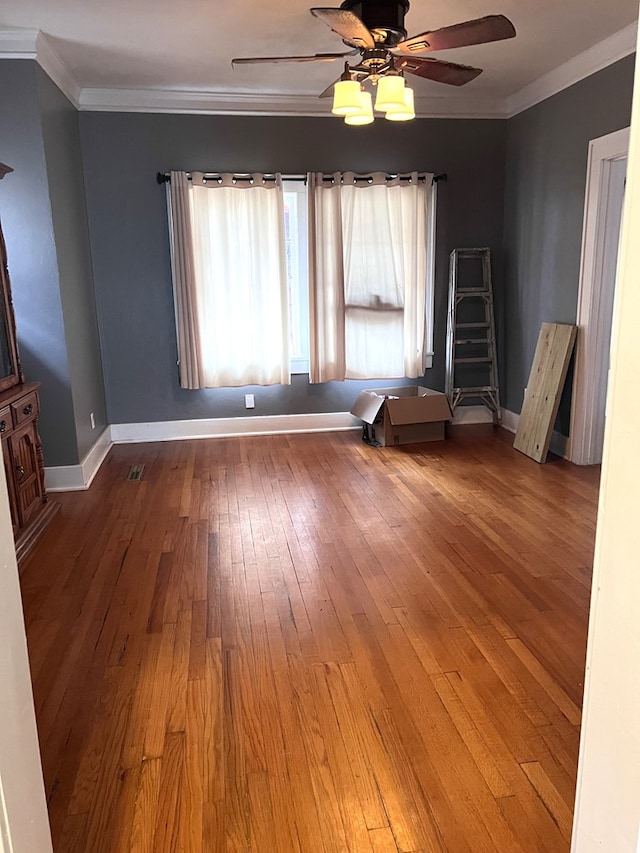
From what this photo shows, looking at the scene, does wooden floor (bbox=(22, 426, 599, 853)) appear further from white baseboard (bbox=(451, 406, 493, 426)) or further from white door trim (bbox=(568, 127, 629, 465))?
white baseboard (bbox=(451, 406, 493, 426))

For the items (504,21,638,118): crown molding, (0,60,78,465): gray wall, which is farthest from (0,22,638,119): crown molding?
(0,60,78,465): gray wall

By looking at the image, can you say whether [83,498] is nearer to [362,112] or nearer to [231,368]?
[231,368]

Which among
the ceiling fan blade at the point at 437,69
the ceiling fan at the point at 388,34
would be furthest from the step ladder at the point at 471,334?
the ceiling fan at the point at 388,34

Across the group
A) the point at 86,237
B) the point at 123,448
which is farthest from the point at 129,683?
the point at 86,237

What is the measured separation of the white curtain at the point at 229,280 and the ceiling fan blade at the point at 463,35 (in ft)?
7.50

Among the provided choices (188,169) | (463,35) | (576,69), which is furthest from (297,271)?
(463,35)

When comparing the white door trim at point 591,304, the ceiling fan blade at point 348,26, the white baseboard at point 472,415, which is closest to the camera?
the ceiling fan blade at point 348,26

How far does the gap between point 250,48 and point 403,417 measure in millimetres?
2756

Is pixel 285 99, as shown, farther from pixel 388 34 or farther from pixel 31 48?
pixel 388 34

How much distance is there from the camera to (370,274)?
17.1ft

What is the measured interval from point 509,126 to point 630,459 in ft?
17.0

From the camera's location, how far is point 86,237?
189 inches

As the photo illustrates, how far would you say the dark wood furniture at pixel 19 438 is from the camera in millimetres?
3266

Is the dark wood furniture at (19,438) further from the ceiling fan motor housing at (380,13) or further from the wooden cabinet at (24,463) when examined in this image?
the ceiling fan motor housing at (380,13)
